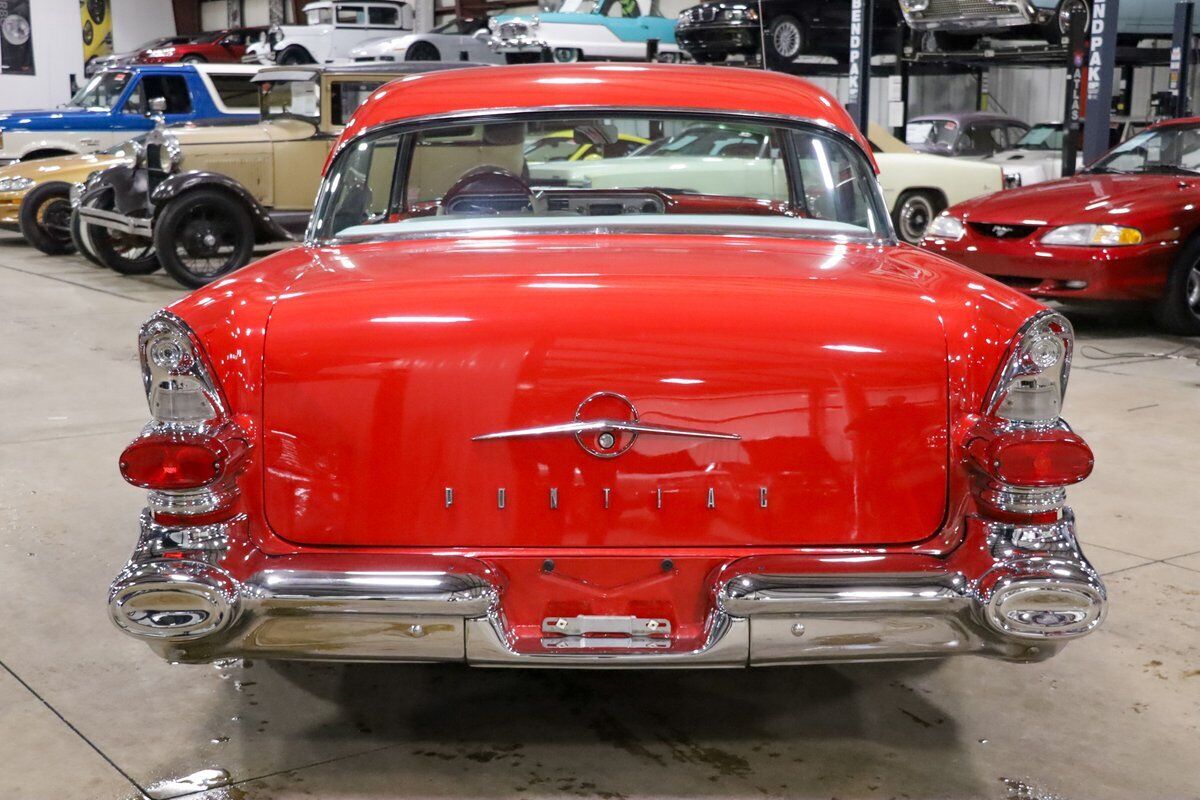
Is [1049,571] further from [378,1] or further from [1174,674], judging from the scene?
[378,1]

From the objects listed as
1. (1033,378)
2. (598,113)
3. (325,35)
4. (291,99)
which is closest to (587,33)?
(325,35)

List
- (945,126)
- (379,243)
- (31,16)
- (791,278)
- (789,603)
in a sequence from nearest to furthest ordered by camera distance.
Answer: (789,603) < (791,278) < (379,243) < (945,126) < (31,16)

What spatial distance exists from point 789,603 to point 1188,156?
7278 mm

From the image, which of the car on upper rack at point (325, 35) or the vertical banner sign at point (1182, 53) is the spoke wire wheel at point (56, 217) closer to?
the vertical banner sign at point (1182, 53)

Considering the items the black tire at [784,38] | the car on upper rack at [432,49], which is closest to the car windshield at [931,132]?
the black tire at [784,38]

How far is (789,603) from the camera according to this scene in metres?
2.30

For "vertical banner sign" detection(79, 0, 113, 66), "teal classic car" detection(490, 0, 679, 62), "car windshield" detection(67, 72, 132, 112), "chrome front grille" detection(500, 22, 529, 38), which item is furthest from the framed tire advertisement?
"car windshield" detection(67, 72, 132, 112)

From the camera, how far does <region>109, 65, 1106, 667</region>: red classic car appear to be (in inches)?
91.2

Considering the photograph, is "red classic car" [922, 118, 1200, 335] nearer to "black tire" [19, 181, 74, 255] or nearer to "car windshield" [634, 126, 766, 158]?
"car windshield" [634, 126, 766, 158]

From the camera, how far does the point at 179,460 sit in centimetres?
235

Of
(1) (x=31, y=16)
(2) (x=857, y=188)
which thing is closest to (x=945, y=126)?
(2) (x=857, y=188)

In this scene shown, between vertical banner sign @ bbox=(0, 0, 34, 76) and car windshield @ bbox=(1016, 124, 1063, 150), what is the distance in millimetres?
23185

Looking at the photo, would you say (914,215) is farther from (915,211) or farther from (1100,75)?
(1100,75)

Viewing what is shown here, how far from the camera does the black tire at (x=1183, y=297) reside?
305 inches
